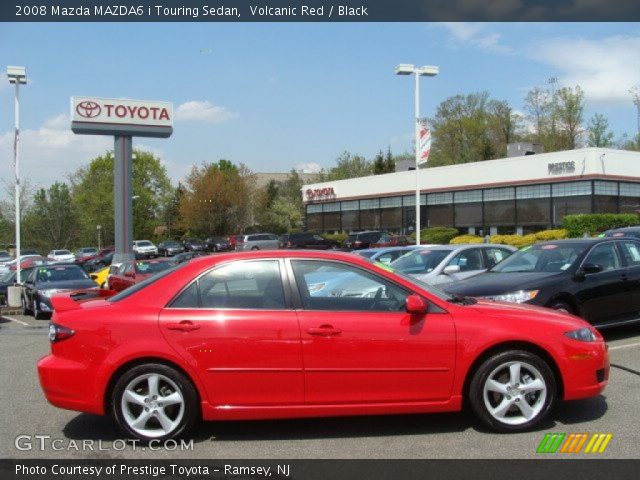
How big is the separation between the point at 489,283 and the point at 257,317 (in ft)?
15.0

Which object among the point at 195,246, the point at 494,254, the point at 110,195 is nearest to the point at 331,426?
the point at 494,254

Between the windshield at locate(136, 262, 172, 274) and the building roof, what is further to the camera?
the building roof

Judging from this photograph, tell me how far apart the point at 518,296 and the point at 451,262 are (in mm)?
3810

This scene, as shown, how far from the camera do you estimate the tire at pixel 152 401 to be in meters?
5.03

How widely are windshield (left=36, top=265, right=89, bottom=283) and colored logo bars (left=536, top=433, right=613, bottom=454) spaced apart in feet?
48.3

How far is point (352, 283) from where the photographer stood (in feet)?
17.7

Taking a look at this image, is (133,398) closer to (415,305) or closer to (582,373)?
(415,305)

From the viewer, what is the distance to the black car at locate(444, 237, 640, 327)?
27.7 ft

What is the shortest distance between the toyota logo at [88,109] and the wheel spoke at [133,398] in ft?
90.9

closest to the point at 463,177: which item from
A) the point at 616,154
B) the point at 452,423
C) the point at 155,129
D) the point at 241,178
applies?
the point at 616,154

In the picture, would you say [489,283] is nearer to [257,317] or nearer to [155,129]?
[257,317]

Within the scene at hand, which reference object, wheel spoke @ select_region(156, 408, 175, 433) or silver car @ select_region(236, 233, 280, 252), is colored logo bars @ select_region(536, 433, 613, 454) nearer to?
wheel spoke @ select_region(156, 408, 175, 433)

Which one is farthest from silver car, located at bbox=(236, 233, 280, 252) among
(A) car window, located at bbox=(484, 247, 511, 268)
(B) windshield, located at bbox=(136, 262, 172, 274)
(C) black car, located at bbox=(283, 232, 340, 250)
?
(A) car window, located at bbox=(484, 247, 511, 268)

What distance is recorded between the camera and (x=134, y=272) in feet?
59.3
